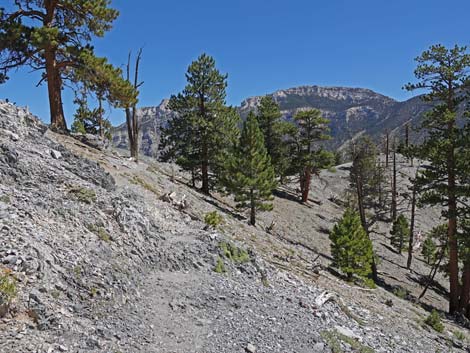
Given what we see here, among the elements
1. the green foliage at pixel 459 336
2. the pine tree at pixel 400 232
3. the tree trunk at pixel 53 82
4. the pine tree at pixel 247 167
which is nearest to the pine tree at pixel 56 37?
the tree trunk at pixel 53 82

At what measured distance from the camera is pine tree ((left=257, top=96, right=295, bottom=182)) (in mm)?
36469

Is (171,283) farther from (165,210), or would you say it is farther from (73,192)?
(165,210)

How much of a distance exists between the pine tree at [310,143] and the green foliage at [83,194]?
2772 cm

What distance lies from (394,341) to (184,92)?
801 inches

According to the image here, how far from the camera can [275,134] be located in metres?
37.0

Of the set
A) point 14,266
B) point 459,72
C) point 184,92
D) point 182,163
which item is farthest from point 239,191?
point 14,266

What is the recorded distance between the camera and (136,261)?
29.5 feet

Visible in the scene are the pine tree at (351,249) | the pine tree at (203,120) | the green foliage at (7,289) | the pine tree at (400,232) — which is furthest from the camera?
the pine tree at (400,232)

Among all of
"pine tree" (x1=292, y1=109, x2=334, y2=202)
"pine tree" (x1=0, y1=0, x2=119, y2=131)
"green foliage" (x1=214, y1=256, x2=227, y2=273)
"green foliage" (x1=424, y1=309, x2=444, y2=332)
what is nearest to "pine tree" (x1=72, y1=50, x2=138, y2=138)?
"pine tree" (x1=0, y1=0, x2=119, y2=131)

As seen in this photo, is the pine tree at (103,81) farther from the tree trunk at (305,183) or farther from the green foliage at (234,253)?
the tree trunk at (305,183)

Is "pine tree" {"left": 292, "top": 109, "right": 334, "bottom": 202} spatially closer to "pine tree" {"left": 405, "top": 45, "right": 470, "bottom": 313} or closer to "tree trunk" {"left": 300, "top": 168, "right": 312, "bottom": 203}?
"tree trunk" {"left": 300, "top": 168, "right": 312, "bottom": 203}

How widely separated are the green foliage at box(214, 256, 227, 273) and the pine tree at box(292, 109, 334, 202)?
25.9 metres

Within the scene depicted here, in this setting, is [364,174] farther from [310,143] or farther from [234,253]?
[234,253]

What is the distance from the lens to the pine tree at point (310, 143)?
35.6m
